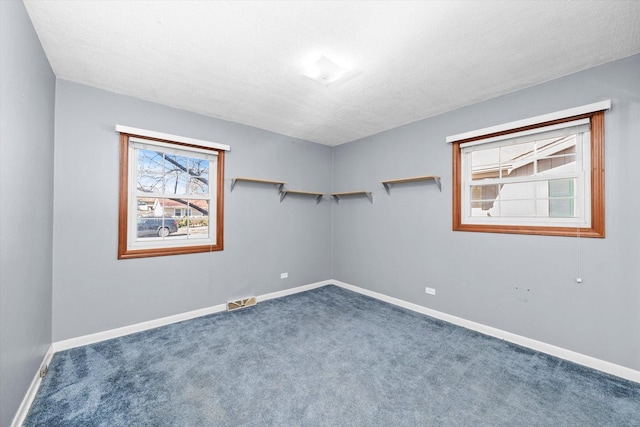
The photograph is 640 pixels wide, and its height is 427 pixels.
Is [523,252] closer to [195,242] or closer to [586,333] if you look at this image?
[586,333]

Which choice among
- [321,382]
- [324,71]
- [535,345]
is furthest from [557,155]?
[321,382]

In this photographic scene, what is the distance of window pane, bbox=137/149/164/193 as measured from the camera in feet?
9.71

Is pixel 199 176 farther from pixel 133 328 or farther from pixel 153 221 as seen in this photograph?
pixel 133 328

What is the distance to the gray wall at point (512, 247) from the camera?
2.11m

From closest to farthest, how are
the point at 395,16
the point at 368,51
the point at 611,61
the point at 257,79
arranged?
the point at 395,16, the point at 368,51, the point at 611,61, the point at 257,79

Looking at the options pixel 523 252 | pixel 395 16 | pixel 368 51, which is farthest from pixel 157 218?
pixel 523 252

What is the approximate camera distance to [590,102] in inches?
88.7

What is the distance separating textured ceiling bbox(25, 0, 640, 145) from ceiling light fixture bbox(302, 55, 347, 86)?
50mm

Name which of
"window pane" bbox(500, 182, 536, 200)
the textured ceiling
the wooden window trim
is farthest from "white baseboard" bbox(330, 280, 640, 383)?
the textured ceiling

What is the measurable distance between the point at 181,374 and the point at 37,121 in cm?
224

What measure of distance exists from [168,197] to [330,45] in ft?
8.18

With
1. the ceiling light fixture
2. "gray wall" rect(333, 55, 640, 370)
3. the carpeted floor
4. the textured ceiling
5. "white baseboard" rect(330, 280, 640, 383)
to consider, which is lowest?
the carpeted floor

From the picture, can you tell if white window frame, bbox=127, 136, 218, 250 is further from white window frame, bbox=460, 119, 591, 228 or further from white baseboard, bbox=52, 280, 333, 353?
white window frame, bbox=460, 119, 591, 228

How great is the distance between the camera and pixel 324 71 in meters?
2.20
